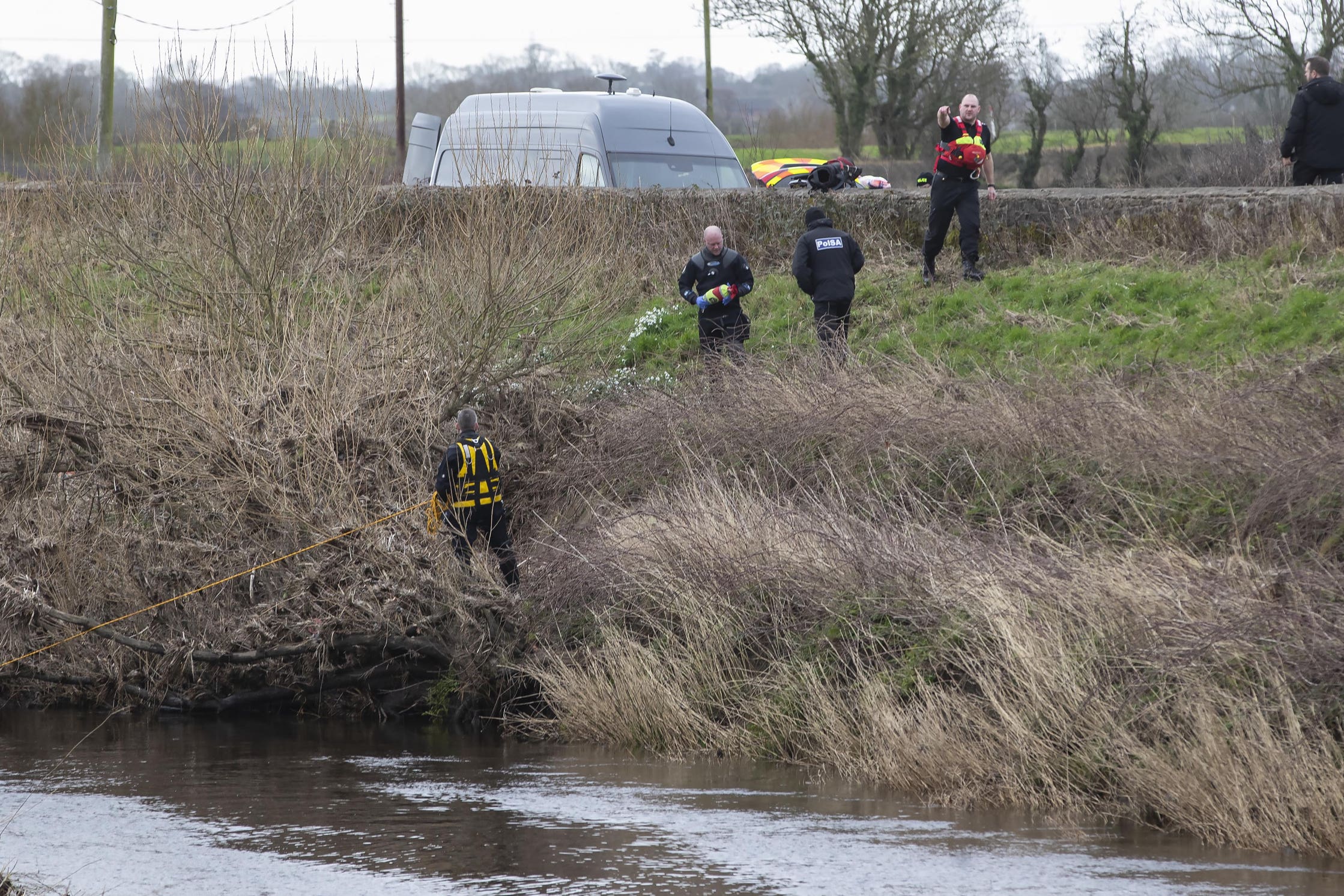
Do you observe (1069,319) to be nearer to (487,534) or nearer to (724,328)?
(724,328)

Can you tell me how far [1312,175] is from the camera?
13.5 meters

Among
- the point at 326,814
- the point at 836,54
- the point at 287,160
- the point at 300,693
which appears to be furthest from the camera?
the point at 836,54

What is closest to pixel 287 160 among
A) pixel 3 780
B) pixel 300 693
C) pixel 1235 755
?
pixel 300 693

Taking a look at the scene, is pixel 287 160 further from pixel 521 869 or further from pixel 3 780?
pixel 521 869

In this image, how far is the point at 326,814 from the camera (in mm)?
8344

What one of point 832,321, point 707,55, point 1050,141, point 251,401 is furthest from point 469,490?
point 1050,141

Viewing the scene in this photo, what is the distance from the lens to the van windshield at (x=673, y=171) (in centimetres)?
1675

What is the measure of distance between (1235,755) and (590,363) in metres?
8.83

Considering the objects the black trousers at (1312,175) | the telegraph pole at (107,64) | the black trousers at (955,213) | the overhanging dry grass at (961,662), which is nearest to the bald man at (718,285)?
the black trousers at (955,213)

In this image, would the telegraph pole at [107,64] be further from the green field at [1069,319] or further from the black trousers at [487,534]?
the black trousers at [487,534]

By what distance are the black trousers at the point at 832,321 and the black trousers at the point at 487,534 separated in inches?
146

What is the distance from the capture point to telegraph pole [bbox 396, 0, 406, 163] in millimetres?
30094

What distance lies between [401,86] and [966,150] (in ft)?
63.8

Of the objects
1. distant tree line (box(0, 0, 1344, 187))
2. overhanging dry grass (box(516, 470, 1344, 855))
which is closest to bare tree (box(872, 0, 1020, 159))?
distant tree line (box(0, 0, 1344, 187))
